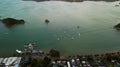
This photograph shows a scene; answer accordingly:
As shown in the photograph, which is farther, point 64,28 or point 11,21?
point 11,21

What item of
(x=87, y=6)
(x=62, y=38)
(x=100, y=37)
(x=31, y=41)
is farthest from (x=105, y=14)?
(x=31, y=41)

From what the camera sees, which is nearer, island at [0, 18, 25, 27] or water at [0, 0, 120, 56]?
water at [0, 0, 120, 56]

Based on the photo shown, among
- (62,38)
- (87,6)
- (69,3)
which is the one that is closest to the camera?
(62,38)

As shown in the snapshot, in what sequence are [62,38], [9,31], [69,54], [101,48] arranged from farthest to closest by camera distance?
[9,31] < [62,38] < [101,48] < [69,54]

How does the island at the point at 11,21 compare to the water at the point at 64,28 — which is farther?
the island at the point at 11,21

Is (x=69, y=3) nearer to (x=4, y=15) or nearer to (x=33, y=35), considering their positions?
(x=4, y=15)

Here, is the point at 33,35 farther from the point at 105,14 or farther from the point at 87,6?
the point at 87,6

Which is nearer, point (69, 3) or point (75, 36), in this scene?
point (75, 36)
